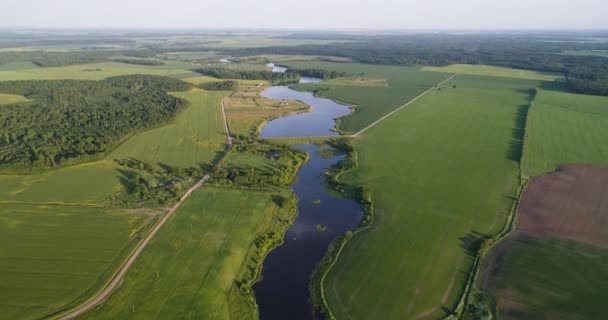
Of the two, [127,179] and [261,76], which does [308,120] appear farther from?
[261,76]

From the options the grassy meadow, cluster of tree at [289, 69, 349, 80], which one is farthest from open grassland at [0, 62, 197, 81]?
the grassy meadow

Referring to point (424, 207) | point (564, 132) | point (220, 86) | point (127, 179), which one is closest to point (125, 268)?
point (127, 179)

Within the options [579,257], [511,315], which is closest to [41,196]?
[511,315]

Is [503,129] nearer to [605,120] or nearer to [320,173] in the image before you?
[605,120]

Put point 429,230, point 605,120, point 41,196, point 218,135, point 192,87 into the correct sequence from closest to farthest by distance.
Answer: point 429,230
point 41,196
point 218,135
point 605,120
point 192,87

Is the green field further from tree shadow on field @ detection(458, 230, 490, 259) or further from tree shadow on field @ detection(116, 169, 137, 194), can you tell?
tree shadow on field @ detection(116, 169, 137, 194)

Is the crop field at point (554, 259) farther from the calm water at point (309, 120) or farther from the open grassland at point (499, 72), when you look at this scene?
the open grassland at point (499, 72)
